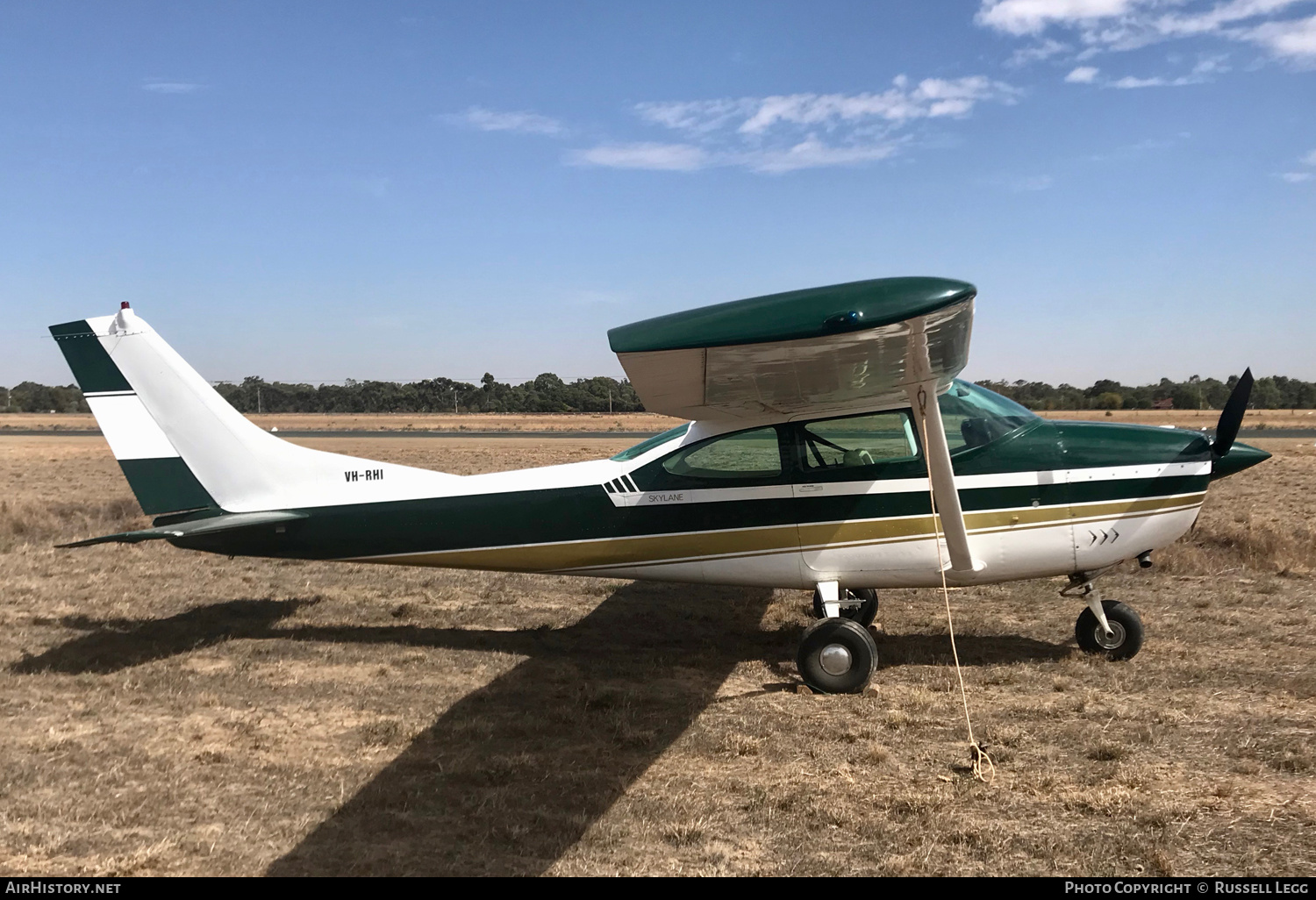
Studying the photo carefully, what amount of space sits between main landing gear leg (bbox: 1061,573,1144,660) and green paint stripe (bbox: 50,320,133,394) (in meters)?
7.92

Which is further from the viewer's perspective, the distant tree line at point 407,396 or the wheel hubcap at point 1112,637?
the distant tree line at point 407,396

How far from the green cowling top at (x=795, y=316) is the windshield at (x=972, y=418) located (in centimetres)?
247

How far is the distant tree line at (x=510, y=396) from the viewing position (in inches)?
2699

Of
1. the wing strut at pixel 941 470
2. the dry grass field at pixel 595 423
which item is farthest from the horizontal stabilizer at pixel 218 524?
the dry grass field at pixel 595 423

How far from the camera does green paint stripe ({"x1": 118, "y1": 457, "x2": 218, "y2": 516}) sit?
7117mm

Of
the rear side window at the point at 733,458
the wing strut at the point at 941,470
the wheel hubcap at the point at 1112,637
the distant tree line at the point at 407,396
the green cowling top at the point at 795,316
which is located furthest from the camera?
the distant tree line at the point at 407,396

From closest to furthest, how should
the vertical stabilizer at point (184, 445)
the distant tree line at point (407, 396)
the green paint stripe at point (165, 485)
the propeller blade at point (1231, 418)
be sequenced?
1. the propeller blade at point (1231, 418)
2. the vertical stabilizer at point (184, 445)
3. the green paint stripe at point (165, 485)
4. the distant tree line at point (407, 396)

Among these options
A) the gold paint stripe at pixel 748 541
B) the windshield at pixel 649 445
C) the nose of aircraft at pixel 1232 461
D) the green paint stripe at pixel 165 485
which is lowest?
the gold paint stripe at pixel 748 541

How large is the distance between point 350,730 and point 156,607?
178 inches

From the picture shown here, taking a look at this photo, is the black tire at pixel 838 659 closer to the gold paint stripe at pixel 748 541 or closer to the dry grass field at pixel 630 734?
the dry grass field at pixel 630 734

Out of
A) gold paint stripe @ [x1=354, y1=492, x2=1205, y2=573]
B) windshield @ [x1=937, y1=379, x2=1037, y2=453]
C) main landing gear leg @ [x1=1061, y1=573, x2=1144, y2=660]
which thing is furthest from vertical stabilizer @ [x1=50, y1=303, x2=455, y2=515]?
main landing gear leg @ [x1=1061, y1=573, x2=1144, y2=660]

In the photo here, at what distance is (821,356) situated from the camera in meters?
4.90

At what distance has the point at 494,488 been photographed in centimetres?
689

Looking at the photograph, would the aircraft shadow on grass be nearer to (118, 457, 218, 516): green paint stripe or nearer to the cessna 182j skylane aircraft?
the cessna 182j skylane aircraft
